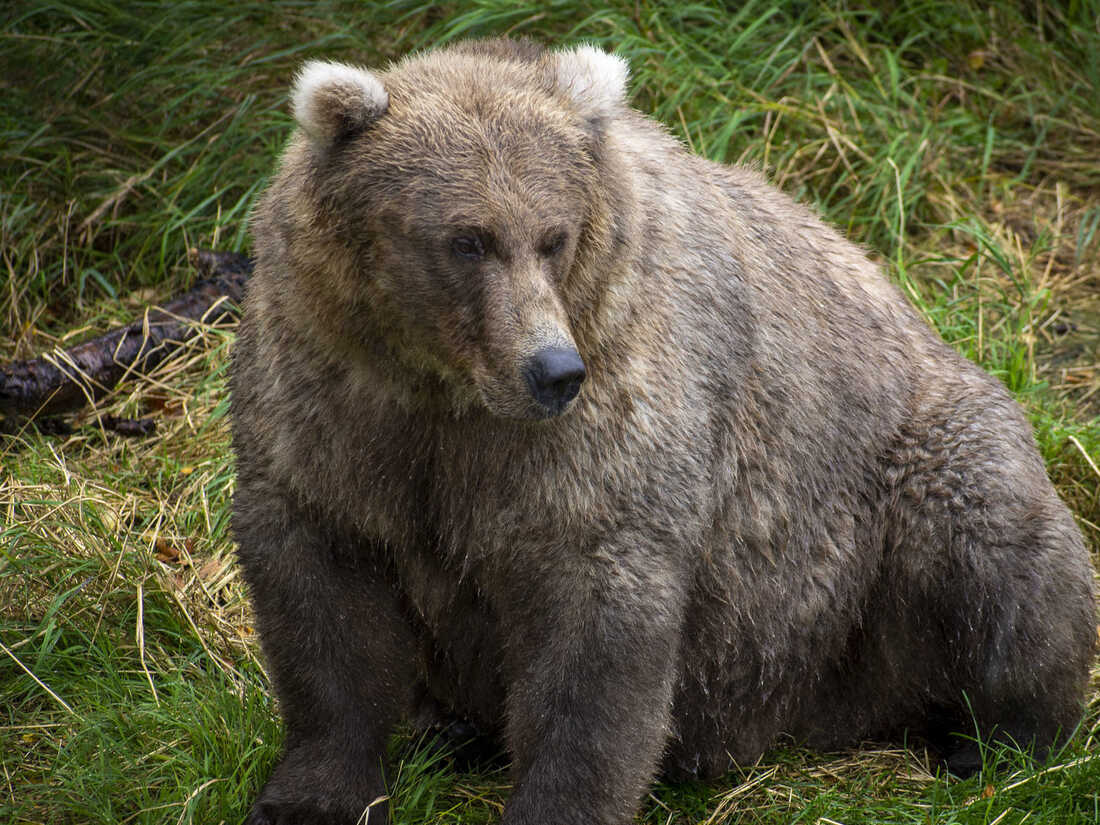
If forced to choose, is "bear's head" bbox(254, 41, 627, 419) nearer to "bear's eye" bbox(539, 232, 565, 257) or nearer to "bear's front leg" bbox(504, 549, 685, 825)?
"bear's eye" bbox(539, 232, 565, 257)

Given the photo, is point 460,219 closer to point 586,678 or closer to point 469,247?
point 469,247

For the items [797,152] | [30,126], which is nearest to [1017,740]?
[797,152]

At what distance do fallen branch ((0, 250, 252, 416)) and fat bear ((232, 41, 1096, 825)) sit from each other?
2.51 m

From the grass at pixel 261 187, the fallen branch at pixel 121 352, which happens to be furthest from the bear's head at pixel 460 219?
the fallen branch at pixel 121 352

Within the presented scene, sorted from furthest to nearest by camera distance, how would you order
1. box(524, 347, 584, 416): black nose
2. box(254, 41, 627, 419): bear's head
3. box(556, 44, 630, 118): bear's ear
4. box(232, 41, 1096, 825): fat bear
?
1. box(556, 44, 630, 118): bear's ear
2. box(232, 41, 1096, 825): fat bear
3. box(254, 41, 627, 419): bear's head
4. box(524, 347, 584, 416): black nose

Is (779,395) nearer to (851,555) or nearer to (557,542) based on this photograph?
(851,555)

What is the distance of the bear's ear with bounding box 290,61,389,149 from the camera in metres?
3.71

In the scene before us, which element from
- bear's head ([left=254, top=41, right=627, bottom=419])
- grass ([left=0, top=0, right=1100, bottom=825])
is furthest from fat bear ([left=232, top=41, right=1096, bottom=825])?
grass ([left=0, top=0, right=1100, bottom=825])

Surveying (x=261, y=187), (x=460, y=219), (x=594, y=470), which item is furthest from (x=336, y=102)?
(x=261, y=187)

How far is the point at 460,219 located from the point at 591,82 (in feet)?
2.00

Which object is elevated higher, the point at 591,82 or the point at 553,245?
the point at 591,82

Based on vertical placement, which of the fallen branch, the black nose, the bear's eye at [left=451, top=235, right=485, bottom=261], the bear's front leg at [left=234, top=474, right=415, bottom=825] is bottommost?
the fallen branch

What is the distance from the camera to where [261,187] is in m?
7.26

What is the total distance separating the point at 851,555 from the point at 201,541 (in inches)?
103
